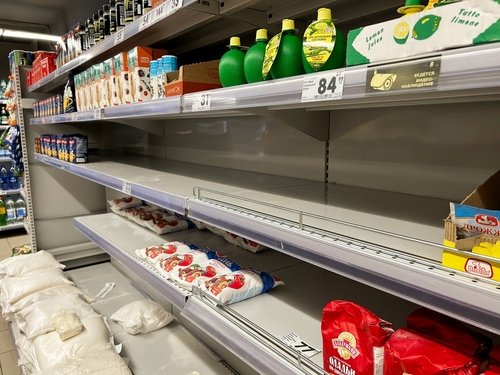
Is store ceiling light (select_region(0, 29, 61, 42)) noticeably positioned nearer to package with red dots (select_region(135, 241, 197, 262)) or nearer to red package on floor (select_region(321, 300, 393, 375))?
package with red dots (select_region(135, 241, 197, 262))

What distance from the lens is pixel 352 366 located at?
0.74 m

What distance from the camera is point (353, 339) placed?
737 millimetres

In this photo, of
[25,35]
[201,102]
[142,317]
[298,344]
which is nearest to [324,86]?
[201,102]

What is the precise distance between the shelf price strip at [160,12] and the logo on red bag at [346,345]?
1054 millimetres

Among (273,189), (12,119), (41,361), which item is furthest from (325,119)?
(12,119)

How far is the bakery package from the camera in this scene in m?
0.51

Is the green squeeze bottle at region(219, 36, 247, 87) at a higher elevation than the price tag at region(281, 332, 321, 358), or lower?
higher

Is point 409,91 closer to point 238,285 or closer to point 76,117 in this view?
point 238,285

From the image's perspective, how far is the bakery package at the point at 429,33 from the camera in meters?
0.51

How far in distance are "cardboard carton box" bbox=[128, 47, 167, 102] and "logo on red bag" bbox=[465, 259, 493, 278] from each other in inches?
58.0

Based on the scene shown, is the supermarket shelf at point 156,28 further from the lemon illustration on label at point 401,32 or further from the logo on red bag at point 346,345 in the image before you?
the logo on red bag at point 346,345

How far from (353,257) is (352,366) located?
0.23 metres

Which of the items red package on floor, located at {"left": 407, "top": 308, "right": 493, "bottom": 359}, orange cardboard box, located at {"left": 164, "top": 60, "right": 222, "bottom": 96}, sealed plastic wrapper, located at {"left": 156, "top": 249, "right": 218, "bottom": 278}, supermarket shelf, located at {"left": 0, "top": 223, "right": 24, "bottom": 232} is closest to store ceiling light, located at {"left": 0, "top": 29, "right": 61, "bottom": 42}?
supermarket shelf, located at {"left": 0, "top": 223, "right": 24, "bottom": 232}

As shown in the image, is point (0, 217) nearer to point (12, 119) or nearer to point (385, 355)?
point (12, 119)
